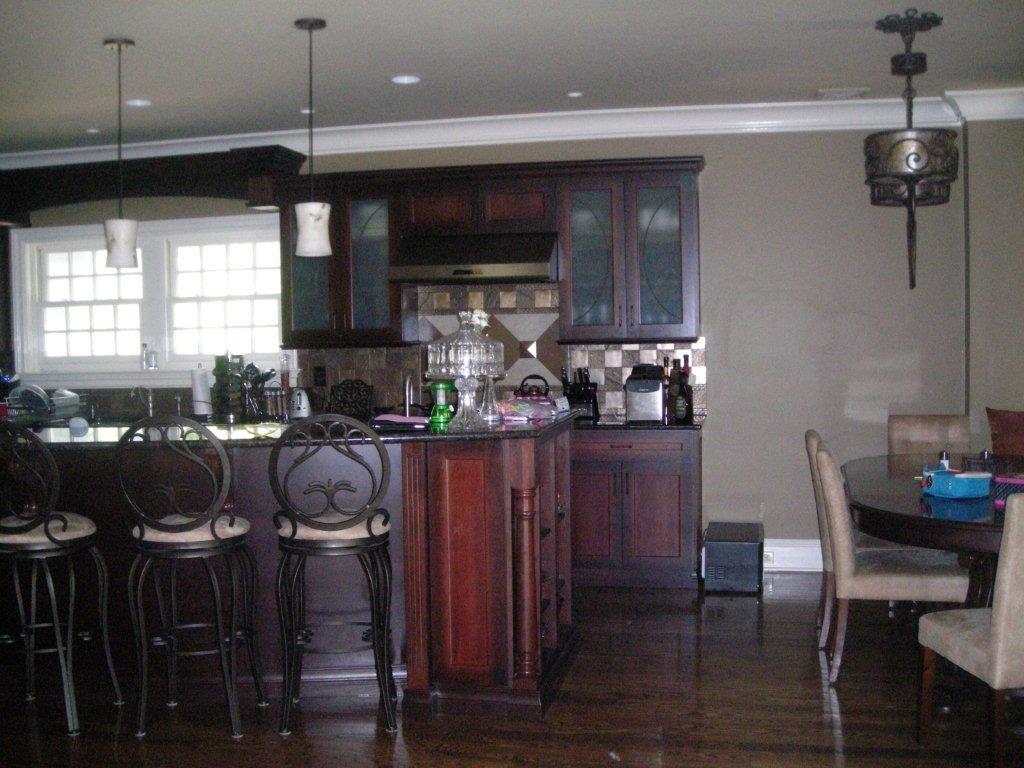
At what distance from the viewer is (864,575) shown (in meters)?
3.77

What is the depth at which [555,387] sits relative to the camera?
6.13 m

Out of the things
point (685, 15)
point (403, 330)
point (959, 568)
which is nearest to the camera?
point (959, 568)

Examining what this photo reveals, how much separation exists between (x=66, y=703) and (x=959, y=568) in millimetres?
3375

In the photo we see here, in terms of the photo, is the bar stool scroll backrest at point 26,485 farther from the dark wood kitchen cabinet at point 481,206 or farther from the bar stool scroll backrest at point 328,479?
the dark wood kitchen cabinet at point 481,206

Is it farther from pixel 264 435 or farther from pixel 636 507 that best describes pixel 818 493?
pixel 264 435

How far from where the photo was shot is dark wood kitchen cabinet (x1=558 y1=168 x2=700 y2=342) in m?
5.60

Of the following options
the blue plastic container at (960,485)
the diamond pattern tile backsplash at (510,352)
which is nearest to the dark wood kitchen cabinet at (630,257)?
the diamond pattern tile backsplash at (510,352)

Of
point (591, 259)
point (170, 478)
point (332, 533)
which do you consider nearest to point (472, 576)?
point (332, 533)

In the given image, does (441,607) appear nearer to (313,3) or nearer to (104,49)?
(313,3)

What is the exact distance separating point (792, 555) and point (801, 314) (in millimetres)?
1453

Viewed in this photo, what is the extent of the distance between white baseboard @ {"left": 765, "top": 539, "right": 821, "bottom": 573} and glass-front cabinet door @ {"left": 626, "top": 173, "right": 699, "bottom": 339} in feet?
4.63

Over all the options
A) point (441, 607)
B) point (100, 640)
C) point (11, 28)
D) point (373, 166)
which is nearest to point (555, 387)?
point (373, 166)

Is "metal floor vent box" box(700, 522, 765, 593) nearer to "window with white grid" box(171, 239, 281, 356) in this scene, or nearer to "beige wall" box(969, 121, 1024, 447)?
"beige wall" box(969, 121, 1024, 447)

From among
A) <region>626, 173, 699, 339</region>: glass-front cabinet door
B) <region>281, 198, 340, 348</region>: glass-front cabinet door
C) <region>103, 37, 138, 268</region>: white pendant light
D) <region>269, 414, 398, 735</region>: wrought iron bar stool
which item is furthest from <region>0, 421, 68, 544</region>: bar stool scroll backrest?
<region>626, 173, 699, 339</region>: glass-front cabinet door
